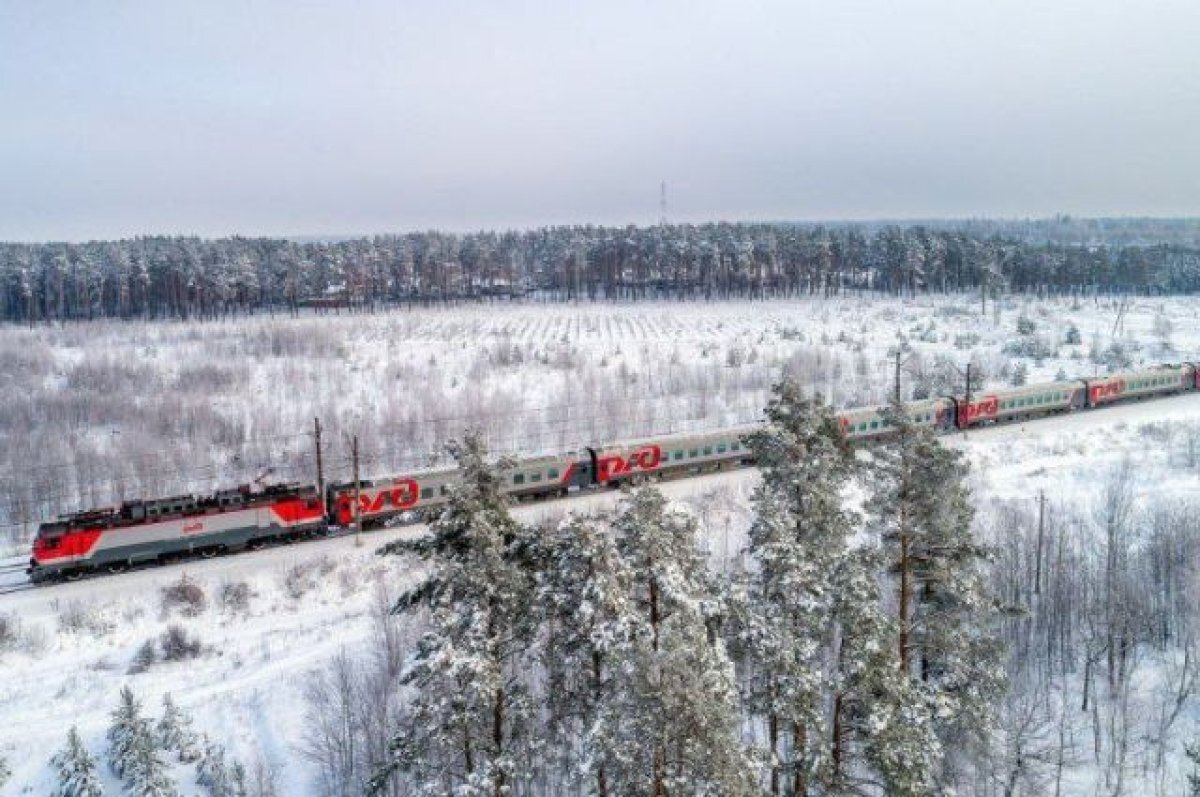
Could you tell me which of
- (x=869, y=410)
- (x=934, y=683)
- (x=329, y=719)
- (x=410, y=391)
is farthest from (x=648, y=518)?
(x=410, y=391)

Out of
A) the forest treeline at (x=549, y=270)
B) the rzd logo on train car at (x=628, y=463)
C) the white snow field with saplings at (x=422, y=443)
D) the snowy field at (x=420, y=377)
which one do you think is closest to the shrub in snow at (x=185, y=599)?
the white snow field with saplings at (x=422, y=443)

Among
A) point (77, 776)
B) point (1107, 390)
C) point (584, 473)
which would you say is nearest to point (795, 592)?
point (77, 776)

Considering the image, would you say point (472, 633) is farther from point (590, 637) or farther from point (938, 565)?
point (938, 565)

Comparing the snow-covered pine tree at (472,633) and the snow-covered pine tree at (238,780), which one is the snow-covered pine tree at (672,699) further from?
the snow-covered pine tree at (238,780)

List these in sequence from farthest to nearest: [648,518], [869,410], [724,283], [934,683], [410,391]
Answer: [724,283] < [410,391] < [869,410] < [934,683] < [648,518]

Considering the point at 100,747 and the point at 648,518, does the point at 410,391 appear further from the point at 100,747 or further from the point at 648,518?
the point at 648,518
